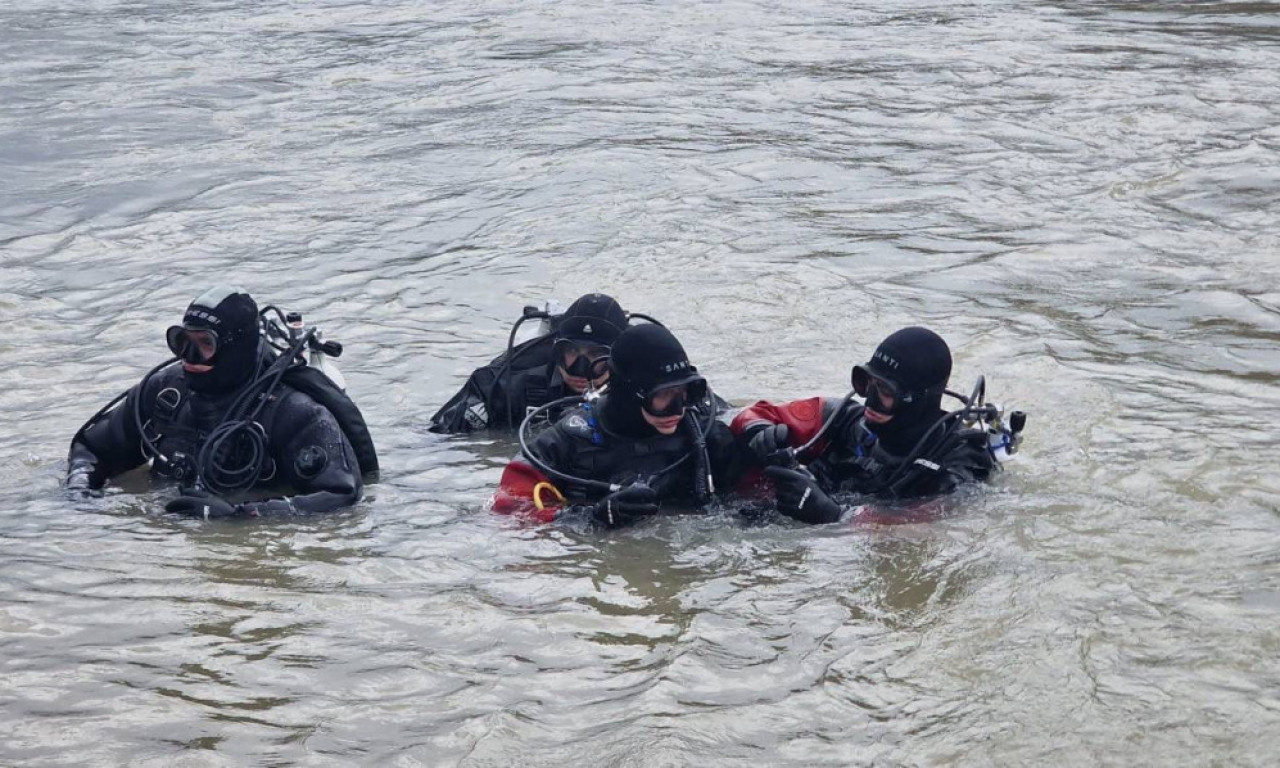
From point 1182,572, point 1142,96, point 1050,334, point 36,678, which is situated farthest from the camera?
point 1142,96

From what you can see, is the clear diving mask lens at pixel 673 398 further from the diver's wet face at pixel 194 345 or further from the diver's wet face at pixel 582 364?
the diver's wet face at pixel 194 345

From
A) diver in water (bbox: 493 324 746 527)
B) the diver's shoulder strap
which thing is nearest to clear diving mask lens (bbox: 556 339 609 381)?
diver in water (bbox: 493 324 746 527)

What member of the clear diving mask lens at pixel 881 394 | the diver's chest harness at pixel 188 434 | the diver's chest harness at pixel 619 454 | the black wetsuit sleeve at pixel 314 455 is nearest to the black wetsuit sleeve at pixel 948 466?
the clear diving mask lens at pixel 881 394

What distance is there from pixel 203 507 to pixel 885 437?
115 inches

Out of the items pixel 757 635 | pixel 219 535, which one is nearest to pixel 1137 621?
pixel 757 635

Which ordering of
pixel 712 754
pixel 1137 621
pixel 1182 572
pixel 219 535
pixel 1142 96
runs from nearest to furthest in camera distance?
pixel 712 754
pixel 1137 621
pixel 1182 572
pixel 219 535
pixel 1142 96

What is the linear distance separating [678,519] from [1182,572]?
2.02m

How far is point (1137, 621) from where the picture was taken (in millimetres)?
5402

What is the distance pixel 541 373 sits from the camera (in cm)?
785

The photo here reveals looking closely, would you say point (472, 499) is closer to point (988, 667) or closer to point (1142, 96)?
point (988, 667)

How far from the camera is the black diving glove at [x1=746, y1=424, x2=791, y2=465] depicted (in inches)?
251

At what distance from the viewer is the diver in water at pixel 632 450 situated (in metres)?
6.16

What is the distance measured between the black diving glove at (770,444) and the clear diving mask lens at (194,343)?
234 centimetres

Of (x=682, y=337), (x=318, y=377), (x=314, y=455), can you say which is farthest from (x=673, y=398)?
(x=682, y=337)
